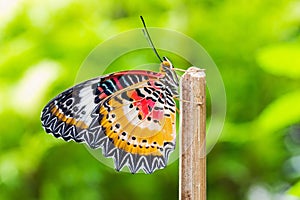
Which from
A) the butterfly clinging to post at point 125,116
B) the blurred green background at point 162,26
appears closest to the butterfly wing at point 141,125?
the butterfly clinging to post at point 125,116

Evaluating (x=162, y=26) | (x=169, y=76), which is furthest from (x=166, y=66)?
(x=162, y=26)

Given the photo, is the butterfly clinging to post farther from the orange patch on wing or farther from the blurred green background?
the blurred green background

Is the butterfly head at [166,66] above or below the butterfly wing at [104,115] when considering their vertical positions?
above

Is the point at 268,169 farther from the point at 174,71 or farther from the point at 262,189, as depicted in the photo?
the point at 174,71

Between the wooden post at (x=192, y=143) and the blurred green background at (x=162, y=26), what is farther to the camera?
the blurred green background at (x=162, y=26)

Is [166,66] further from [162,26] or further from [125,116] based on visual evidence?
[162,26]

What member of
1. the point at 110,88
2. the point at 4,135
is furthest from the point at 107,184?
the point at 110,88

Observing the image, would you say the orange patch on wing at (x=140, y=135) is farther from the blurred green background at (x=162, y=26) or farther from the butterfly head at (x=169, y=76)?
the blurred green background at (x=162, y=26)
